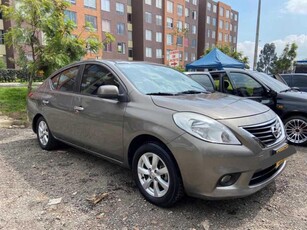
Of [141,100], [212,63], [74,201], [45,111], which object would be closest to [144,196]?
[74,201]

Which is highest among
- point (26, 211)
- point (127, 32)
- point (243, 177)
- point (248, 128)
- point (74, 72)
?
point (127, 32)

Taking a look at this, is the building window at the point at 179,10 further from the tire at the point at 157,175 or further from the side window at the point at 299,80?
the tire at the point at 157,175

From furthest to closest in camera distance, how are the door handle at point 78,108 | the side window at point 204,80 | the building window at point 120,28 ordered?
the building window at point 120,28
the side window at point 204,80
the door handle at point 78,108

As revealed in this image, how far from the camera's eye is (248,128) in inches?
109

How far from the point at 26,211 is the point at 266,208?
2.68 metres

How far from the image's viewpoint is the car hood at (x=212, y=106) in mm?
2826

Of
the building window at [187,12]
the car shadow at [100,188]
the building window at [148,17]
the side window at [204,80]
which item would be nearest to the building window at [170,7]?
the building window at [187,12]

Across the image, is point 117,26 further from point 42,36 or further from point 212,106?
point 212,106

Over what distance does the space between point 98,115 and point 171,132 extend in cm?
129

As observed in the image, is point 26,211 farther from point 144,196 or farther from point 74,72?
point 74,72

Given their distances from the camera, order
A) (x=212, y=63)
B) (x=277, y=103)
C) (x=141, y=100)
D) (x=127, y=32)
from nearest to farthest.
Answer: (x=141, y=100), (x=277, y=103), (x=212, y=63), (x=127, y=32)

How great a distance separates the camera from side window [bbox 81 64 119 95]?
371cm

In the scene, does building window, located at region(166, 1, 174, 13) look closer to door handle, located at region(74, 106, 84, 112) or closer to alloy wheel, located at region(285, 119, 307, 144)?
alloy wheel, located at region(285, 119, 307, 144)

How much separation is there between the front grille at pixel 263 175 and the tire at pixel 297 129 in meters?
3.03
